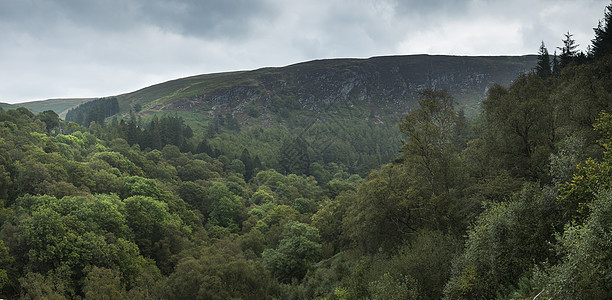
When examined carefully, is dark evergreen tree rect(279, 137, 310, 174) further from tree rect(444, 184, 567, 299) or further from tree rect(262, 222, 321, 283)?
tree rect(444, 184, 567, 299)

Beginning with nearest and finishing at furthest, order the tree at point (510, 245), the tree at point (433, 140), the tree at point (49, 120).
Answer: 1. the tree at point (510, 245)
2. the tree at point (433, 140)
3. the tree at point (49, 120)

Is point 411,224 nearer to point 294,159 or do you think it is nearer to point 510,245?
point 510,245

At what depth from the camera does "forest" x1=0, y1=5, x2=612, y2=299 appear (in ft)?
64.9

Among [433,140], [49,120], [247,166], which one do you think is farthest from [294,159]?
[433,140]

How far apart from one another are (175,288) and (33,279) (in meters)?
14.3

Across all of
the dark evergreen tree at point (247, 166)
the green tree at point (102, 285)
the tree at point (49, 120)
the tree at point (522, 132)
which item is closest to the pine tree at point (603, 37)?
the tree at point (522, 132)

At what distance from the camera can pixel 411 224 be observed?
3616cm

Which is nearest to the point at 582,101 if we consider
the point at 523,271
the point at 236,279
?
the point at 523,271

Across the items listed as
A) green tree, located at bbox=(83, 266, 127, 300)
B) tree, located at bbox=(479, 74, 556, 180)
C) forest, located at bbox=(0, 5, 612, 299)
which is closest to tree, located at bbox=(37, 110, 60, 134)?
forest, located at bbox=(0, 5, 612, 299)

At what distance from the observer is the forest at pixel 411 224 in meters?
19.8

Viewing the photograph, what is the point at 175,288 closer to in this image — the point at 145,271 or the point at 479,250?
the point at 145,271

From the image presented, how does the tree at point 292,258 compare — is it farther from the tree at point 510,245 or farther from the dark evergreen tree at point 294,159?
the dark evergreen tree at point 294,159

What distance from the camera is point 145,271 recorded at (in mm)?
44938

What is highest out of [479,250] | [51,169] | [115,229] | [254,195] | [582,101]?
[582,101]
